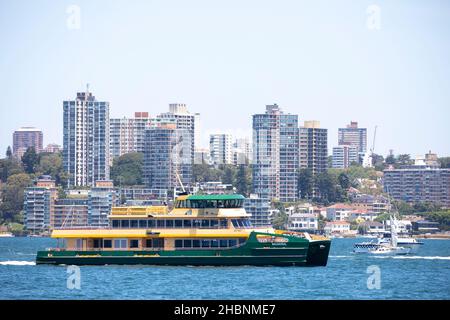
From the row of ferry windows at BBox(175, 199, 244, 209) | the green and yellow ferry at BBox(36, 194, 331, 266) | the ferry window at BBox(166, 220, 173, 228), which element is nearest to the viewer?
the green and yellow ferry at BBox(36, 194, 331, 266)

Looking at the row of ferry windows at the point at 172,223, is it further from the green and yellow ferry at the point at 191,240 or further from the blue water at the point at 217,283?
the blue water at the point at 217,283

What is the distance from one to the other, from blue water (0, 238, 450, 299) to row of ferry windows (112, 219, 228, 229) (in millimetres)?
2918

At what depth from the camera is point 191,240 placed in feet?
278

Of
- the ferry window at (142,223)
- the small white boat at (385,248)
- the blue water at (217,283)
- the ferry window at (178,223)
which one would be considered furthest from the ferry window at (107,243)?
the small white boat at (385,248)

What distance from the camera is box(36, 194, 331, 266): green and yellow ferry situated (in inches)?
3292

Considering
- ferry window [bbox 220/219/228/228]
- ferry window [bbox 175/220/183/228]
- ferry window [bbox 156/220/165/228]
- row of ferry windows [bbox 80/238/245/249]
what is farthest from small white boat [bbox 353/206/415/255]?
ferry window [bbox 156/220/165/228]

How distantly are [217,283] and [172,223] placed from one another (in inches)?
516

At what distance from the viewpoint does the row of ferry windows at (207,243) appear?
8406cm

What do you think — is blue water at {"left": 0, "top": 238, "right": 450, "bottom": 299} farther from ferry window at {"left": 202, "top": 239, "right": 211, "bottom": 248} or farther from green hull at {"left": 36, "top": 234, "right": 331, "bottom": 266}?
ferry window at {"left": 202, "top": 239, "right": 211, "bottom": 248}

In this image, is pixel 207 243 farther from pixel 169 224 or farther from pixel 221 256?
pixel 169 224
